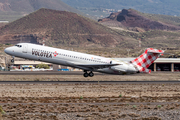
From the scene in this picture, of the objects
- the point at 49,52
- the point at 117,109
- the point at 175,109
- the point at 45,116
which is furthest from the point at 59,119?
the point at 49,52

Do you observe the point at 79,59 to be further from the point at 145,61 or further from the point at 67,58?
the point at 145,61

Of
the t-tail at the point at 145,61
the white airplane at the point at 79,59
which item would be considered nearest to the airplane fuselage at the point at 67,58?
the white airplane at the point at 79,59

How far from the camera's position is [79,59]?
44.1 m

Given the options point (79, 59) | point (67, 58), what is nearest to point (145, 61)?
point (79, 59)

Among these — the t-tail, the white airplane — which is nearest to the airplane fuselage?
the white airplane

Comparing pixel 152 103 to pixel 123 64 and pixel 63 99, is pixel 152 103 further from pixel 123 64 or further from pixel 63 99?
pixel 123 64

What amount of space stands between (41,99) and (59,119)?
801 centimetres

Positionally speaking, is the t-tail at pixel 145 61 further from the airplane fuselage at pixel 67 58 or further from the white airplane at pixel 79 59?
the airplane fuselage at pixel 67 58

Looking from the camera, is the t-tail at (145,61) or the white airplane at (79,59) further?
the t-tail at (145,61)

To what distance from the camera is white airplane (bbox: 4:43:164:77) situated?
1658 inches

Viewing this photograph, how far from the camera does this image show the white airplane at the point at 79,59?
4212cm

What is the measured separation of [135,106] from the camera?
74.1ft

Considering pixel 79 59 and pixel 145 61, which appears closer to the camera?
pixel 79 59

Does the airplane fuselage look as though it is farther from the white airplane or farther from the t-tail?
the t-tail
